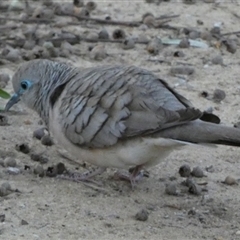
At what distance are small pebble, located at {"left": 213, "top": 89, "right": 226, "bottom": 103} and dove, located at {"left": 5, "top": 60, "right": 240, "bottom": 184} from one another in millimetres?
1883

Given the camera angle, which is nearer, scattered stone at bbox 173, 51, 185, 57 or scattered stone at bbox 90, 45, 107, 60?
scattered stone at bbox 90, 45, 107, 60

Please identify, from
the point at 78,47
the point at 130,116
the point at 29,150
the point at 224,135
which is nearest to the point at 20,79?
the point at 29,150

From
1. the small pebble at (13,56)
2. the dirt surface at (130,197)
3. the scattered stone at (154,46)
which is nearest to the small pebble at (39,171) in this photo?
the dirt surface at (130,197)

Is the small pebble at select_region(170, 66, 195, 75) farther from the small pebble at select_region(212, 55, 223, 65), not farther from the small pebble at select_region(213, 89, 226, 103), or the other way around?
the small pebble at select_region(213, 89, 226, 103)

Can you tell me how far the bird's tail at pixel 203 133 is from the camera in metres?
5.84

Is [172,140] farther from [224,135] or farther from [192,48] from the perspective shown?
[192,48]

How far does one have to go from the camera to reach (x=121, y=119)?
6.23 meters

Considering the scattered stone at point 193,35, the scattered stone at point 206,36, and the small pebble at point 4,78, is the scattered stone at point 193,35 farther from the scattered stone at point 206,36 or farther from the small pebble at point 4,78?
the small pebble at point 4,78

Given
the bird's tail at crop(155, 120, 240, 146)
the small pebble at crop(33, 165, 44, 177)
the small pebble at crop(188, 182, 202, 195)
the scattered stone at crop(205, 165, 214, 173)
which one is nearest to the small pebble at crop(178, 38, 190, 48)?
the scattered stone at crop(205, 165, 214, 173)

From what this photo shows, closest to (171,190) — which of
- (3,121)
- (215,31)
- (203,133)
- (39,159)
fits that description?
(203,133)

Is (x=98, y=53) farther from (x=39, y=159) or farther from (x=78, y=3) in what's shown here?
(x=39, y=159)

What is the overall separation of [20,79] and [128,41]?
2.76 metres

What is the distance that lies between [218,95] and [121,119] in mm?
2385

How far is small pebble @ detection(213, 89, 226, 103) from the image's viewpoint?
844 centimetres
